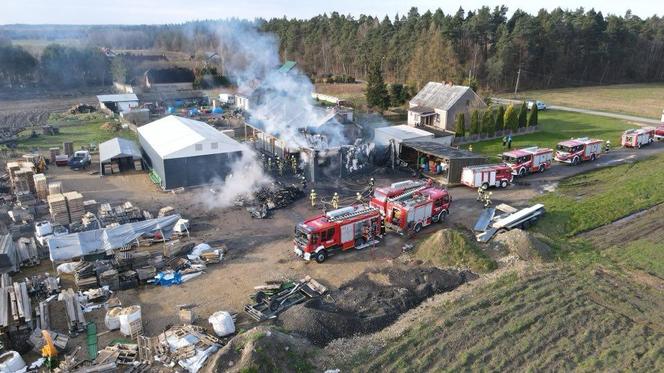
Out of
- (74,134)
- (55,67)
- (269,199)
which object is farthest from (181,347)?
(55,67)

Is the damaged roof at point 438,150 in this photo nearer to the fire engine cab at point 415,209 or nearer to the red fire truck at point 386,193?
the red fire truck at point 386,193

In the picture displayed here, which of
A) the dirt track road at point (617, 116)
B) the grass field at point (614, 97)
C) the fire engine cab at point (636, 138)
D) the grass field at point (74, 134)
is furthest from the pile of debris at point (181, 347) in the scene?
the grass field at point (614, 97)

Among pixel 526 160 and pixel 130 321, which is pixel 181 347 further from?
pixel 526 160

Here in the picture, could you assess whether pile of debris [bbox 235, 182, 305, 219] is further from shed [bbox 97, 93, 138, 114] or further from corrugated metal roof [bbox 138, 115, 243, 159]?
shed [bbox 97, 93, 138, 114]

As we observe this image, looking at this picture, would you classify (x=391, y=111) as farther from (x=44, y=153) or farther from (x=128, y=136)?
(x=44, y=153)

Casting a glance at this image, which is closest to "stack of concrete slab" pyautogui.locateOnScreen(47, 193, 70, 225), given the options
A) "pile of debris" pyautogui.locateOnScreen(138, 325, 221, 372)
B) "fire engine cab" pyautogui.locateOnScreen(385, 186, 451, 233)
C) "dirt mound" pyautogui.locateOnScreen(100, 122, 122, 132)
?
"pile of debris" pyautogui.locateOnScreen(138, 325, 221, 372)
